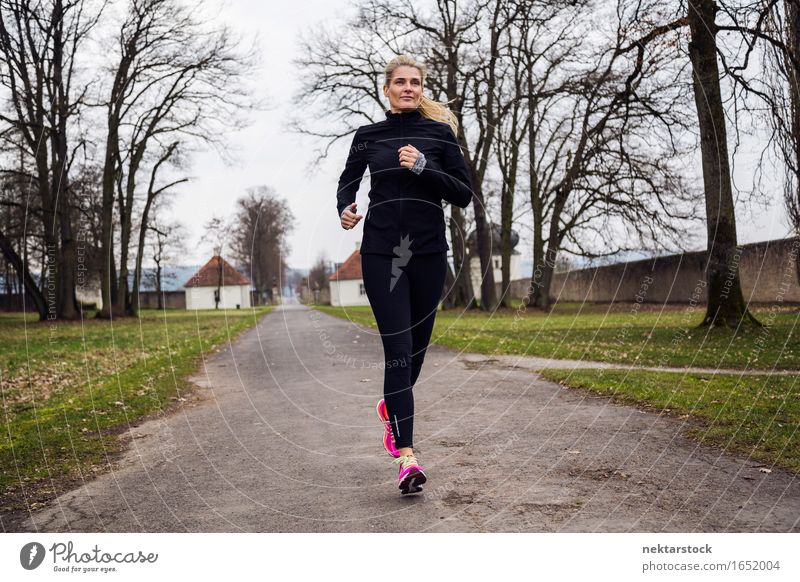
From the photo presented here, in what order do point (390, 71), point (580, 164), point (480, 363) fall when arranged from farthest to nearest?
point (580, 164) → point (480, 363) → point (390, 71)

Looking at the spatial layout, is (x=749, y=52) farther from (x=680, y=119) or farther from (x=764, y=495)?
(x=764, y=495)

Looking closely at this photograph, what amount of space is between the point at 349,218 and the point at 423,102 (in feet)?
3.08

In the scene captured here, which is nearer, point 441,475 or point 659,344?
point 441,475

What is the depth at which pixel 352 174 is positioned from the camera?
4727 mm

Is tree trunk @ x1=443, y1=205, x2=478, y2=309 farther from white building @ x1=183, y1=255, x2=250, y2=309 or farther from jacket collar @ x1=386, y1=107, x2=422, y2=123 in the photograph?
jacket collar @ x1=386, y1=107, x2=422, y2=123

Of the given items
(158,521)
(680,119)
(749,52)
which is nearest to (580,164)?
(680,119)

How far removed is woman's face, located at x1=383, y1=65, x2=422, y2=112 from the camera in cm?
448

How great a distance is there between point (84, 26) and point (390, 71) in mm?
18249

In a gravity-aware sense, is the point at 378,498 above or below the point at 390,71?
below

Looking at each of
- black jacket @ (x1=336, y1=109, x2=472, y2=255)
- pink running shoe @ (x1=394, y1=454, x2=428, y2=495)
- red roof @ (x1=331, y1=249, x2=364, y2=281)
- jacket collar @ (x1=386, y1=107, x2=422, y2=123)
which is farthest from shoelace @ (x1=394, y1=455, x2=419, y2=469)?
jacket collar @ (x1=386, y1=107, x2=422, y2=123)

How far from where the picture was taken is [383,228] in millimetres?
4418

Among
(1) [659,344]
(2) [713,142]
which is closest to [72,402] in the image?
(1) [659,344]

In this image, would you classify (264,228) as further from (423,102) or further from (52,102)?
(52,102)

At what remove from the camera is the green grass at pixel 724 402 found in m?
5.17
